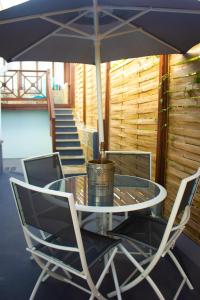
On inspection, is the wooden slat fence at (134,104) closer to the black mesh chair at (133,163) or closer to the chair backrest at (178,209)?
the black mesh chair at (133,163)

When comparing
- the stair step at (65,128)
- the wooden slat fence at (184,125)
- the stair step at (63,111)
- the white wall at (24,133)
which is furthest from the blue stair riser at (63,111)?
the wooden slat fence at (184,125)

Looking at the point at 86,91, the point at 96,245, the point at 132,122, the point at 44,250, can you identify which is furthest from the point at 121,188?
the point at 86,91

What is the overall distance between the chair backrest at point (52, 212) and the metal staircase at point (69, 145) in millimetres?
3834

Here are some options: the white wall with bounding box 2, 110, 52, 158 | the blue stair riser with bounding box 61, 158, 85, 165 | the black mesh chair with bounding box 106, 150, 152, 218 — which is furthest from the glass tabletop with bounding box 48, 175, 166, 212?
the white wall with bounding box 2, 110, 52, 158

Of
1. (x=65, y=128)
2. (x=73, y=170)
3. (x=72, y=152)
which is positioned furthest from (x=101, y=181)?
(x=65, y=128)

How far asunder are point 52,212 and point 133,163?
1529mm

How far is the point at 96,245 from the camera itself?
1.86 m

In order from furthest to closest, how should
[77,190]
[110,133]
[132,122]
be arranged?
1. [110,133]
2. [132,122]
3. [77,190]

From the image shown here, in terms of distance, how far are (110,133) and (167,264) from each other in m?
2.95

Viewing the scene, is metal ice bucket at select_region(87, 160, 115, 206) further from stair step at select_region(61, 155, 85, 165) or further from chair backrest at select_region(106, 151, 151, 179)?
stair step at select_region(61, 155, 85, 165)

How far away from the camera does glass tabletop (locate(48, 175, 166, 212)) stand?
1.83 metres

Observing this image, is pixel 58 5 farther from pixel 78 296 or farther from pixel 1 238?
pixel 1 238

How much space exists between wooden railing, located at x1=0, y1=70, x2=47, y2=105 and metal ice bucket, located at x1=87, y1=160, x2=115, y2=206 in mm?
6838

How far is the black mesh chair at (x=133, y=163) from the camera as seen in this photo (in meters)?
2.87
